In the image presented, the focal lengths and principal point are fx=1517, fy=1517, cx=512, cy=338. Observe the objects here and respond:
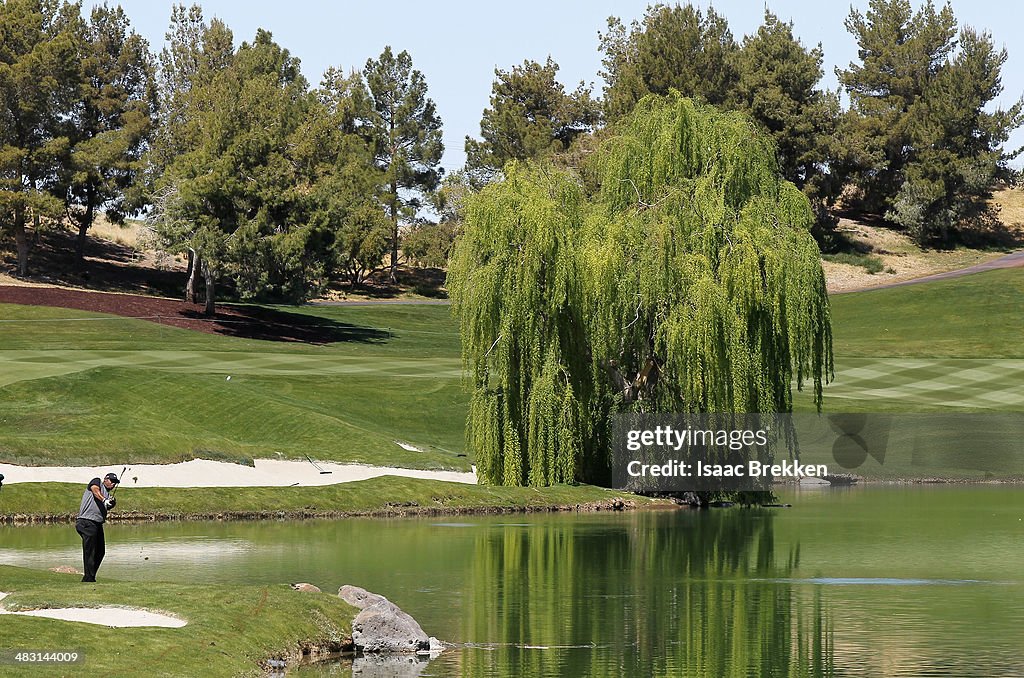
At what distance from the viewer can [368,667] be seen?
2019 cm

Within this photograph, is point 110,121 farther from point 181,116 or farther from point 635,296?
point 635,296

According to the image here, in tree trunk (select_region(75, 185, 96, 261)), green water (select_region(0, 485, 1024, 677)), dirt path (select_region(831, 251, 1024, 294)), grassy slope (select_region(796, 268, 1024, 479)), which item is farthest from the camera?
tree trunk (select_region(75, 185, 96, 261))

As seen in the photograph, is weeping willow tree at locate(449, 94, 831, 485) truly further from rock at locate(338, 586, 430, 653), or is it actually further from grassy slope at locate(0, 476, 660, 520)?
rock at locate(338, 586, 430, 653)

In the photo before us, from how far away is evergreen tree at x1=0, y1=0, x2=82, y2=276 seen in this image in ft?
313

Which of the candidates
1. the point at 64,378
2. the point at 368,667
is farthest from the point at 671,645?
the point at 64,378

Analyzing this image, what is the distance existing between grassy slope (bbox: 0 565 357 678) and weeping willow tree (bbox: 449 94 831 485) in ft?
63.0

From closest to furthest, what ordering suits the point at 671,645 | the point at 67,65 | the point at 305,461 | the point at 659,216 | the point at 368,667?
the point at 368,667, the point at 671,645, the point at 659,216, the point at 305,461, the point at 67,65

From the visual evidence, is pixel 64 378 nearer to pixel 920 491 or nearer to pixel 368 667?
pixel 920 491

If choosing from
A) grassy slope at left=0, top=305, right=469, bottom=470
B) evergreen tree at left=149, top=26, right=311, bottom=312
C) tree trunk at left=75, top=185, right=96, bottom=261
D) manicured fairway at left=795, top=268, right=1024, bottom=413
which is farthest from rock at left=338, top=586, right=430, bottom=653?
tree trunk at left=75, top=185, right=96, bottom=261

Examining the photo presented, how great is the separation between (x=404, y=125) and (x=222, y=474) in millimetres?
86304

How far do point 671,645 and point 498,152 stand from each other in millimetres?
103389

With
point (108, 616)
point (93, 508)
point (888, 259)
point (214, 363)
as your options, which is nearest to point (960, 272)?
point (888, 259)

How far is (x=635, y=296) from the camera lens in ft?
135

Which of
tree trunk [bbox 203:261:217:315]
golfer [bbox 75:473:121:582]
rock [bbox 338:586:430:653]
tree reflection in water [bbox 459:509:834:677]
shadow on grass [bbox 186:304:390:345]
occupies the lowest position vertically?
tree reflection in water [bbox 459:509:834:677]
